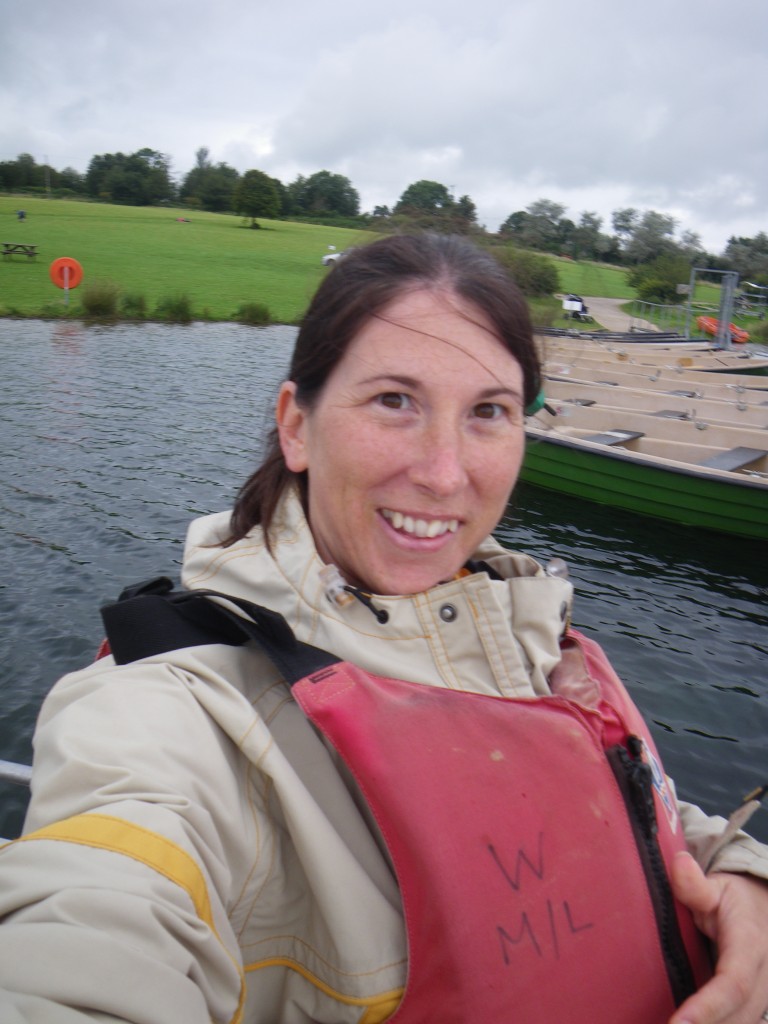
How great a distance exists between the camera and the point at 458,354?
5.75 feet

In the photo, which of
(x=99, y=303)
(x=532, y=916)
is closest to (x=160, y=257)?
(x=99, y=303)

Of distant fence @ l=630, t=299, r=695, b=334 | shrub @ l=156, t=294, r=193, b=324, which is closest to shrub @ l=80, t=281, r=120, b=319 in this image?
shrub @ l=156, t=294, r=193, b=324

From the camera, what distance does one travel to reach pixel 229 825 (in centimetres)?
131

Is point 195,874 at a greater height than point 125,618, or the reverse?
point 125,618

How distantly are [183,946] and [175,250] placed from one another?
53.1 m

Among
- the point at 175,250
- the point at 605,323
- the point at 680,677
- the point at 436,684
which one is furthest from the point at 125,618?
the point at 175,250

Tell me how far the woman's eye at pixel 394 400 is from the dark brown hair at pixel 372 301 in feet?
0.52

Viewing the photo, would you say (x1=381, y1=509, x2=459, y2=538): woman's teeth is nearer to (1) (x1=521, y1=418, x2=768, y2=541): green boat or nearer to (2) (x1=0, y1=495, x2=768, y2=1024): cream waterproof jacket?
(2) (x1=0, y1=495, x2=768, y2=1024): cream waterproof jacket

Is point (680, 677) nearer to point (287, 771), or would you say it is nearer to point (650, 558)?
point (650, 558)

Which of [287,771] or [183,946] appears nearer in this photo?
[183,946]

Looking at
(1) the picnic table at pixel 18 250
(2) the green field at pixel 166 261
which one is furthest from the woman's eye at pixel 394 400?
(1) the picnic table at pixel 18 250

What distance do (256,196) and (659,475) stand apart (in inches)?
2952

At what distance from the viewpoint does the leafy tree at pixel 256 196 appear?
7769 cm

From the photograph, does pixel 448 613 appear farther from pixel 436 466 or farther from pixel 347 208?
pixel 347 208
